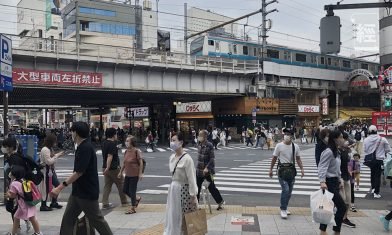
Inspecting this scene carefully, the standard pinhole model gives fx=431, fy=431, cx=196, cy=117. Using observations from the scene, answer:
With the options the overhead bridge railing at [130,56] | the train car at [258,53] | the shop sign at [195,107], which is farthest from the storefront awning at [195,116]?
the overhead bridge railing at [130,56]

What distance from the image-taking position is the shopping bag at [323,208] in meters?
6.12

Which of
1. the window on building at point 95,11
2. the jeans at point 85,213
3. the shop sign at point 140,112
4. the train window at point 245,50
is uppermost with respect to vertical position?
the window on building at point 95,11

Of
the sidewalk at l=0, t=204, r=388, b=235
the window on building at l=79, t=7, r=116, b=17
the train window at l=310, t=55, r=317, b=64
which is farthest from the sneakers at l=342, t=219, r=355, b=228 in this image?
the window on building at l=79, t=7, r=116, b=17

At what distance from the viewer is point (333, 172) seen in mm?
6840

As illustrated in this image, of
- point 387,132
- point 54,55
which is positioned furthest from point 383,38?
point 54,55

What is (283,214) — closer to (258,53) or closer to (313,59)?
(258,53)

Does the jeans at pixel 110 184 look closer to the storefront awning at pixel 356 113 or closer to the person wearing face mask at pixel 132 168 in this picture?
the person wearing face mask at pixel 132 168

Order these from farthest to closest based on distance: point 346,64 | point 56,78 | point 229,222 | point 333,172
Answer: point 346,64 < point 56,78 < point 229,222 < point 333,172

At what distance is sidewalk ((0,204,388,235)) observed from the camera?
7.25 m

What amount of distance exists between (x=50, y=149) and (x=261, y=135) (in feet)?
79.6

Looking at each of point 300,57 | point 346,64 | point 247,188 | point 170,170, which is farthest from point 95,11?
point 170,170

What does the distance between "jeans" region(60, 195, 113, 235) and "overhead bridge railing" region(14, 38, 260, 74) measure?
23.9 metres

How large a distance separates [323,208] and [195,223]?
1895 mm

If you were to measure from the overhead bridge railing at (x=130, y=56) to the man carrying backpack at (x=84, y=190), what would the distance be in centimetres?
2380
